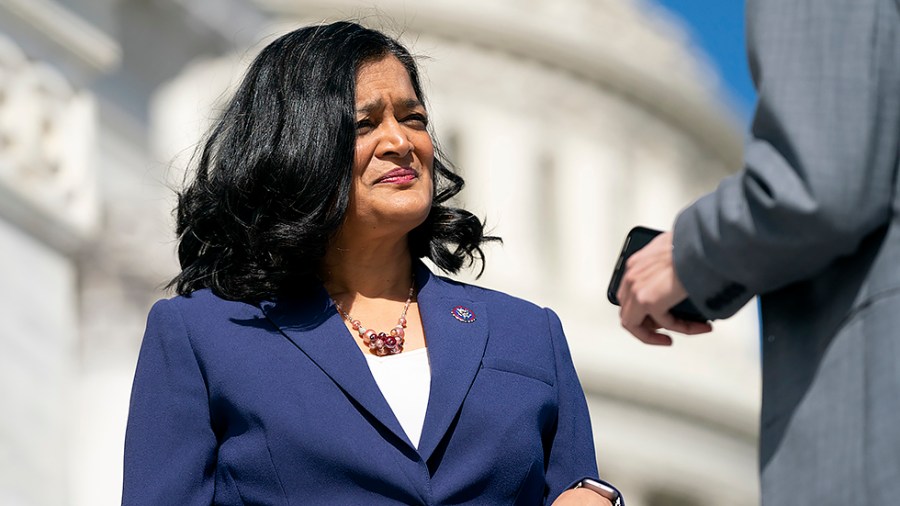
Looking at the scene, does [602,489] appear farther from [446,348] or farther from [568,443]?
[446,348]

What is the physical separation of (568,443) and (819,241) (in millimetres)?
957

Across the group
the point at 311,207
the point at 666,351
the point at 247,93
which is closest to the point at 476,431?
the point at 311,207

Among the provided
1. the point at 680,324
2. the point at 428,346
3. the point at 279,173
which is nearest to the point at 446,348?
the point at 428,346

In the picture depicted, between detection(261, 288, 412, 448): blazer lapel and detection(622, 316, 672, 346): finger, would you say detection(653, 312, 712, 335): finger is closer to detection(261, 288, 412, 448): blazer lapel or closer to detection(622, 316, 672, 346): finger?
detection(622, 316, 672, 346): finger

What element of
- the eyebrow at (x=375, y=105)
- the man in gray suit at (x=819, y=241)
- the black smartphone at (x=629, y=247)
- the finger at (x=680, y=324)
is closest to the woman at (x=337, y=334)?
the eyebrow at (x=375, y=105)

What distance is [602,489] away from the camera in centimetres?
420

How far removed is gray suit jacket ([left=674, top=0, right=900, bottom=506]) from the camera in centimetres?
344

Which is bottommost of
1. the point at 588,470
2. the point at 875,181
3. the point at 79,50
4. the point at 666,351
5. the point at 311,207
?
the point at 666,351

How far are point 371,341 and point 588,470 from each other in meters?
0.45

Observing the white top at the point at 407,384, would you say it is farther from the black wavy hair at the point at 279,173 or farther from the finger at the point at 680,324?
the finger at the point at 680,324

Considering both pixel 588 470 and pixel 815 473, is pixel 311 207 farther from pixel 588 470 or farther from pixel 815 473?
pixel 815 473

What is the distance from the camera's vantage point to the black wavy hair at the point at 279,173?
432 centimetres

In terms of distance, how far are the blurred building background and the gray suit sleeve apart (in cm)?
145

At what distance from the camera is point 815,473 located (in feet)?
11.4
